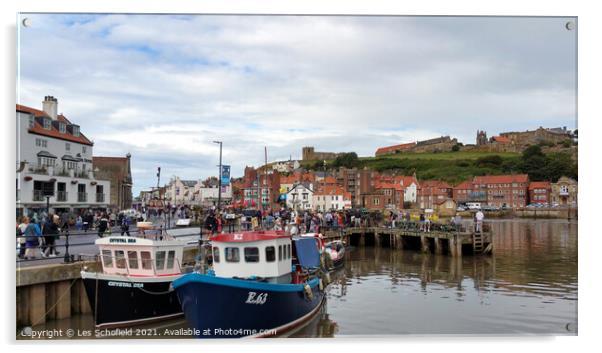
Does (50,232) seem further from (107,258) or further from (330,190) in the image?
(330,190)

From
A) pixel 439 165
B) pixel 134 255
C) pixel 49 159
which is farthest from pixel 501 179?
pixel 49 159

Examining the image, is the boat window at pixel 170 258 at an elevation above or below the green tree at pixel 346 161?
below

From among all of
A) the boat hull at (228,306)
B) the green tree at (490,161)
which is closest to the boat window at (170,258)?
the boat hull at (228,306)

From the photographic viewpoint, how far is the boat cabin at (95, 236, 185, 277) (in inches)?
545

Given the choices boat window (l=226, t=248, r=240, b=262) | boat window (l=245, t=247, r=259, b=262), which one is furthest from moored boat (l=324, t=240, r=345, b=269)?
boat window (l=226, t=248, r=240, b=262)

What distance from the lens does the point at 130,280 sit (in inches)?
544

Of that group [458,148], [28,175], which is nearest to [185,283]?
[28,175]

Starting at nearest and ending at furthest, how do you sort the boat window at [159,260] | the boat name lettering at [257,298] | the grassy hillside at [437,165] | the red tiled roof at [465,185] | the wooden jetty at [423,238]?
the boat name lettering at [257,298] → the boat window at [159,260] → the wooden jetty at [423,238] → the grassy hillside at [437,165] → the red tiled roof at [465,185]

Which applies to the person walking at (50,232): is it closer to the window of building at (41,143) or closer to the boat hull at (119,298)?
the boat hull at (119,298)

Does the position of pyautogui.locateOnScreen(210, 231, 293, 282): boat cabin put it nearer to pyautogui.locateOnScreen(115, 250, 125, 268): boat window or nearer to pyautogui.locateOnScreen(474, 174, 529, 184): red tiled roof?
pyautogui.locateOnScreen(115, 250, 125, 268): boat window

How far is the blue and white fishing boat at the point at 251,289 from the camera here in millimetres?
11688

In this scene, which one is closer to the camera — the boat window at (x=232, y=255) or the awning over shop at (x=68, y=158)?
the boat window at (x=232, y=255)

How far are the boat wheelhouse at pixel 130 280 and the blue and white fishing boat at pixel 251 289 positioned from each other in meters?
1.42

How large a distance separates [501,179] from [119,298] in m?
56.1
